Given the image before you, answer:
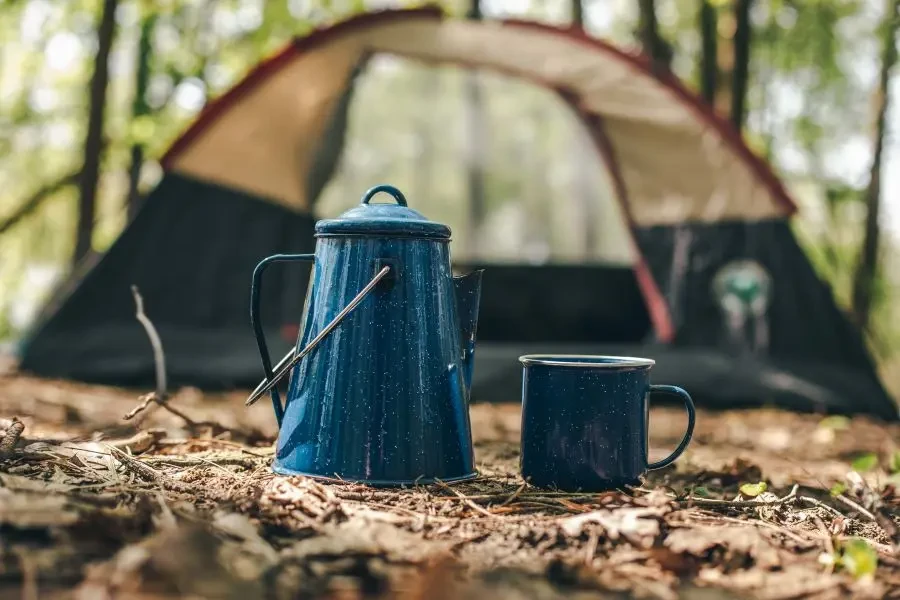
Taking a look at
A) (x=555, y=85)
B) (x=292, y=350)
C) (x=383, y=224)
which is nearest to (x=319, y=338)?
(x=292, y=350)

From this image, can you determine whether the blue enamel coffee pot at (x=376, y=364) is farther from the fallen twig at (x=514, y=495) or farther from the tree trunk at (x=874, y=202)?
the tree trunk at (x=874, y=202)

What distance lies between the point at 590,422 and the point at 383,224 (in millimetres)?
498

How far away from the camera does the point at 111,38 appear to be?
5.74m

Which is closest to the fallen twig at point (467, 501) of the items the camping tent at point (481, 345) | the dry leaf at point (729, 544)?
the dry leaf at point (729, 544)

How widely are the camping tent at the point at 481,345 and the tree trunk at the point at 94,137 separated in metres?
1.62

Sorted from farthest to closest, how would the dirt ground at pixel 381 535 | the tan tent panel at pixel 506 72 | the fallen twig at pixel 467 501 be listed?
1. the tan tent panel at pixel 506 72
2. the fallen twig at pixel 467 501
3. the dirt ground at pixel 381 535

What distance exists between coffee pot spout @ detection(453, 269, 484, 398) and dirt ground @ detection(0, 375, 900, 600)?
253 mm

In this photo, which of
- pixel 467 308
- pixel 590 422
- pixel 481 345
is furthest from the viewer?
pixel 481 345

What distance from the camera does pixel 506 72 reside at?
4445mm

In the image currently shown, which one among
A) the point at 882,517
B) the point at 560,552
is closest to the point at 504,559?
the point at 560,552

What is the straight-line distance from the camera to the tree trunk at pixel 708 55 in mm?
7766

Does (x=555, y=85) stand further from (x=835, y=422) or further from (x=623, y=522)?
(x=623, y=522)

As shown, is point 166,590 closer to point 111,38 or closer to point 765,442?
point 765,442

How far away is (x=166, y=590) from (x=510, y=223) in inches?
159
